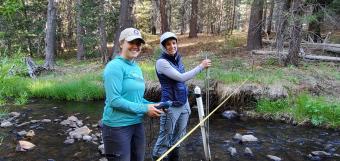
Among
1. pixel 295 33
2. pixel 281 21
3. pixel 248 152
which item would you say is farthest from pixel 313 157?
pixel 281 21

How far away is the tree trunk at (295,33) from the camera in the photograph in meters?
12.5

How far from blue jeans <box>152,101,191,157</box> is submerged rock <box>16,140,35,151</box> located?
3829 millimetres

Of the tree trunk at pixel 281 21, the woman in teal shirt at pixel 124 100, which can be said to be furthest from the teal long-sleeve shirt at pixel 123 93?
the tree trunk at pixel 281 21

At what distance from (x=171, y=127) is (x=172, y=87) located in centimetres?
60

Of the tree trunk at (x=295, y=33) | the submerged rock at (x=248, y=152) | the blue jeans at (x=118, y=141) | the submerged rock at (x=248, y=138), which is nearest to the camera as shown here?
the blue jeans at (x=118, y=141)

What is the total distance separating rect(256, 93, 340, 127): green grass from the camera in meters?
9.93

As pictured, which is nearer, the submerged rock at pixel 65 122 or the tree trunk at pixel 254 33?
the submerged rock at pixel 65 122

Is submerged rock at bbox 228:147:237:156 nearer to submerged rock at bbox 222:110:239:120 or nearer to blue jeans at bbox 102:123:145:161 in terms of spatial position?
submerged rock at bbox 222:110:239:120

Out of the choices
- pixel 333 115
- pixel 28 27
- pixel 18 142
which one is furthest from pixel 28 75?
pixel 333 115

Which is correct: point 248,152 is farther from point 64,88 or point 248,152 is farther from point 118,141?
point 64,88

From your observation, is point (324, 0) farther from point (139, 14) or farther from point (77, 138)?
point (139, 14)

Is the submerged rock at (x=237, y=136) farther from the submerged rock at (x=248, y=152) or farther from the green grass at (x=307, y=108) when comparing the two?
the green grass at (x=307, y=108)

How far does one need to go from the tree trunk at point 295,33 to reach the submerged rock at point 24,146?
8776 mm

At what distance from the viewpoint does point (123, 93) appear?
379cm
